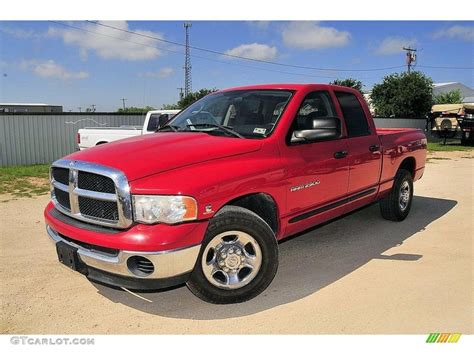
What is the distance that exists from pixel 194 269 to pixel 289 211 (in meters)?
1.11

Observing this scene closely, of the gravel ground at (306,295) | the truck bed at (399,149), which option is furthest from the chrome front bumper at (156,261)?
the truck bed at (399,149)

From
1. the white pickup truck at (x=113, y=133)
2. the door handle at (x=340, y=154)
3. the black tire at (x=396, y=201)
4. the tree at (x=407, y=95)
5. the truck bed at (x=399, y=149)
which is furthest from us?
the tree at (x=407, y=95)

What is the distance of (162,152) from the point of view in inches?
139

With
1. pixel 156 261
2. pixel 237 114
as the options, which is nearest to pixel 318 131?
pixel 237 114

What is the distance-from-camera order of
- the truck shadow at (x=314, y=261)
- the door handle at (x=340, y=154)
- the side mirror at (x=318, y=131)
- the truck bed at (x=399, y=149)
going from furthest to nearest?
the truck bed at (x=399, y=149)
the door handle at (x=340, y=154)
the side mirror at (x=318, y=131)
the truck shadow at (x=314, y=261)

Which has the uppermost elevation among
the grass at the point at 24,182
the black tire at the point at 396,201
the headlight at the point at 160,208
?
the headlight at the point at 160,208

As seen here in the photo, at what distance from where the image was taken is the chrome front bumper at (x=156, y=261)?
3.06 meters

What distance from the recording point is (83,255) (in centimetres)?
327

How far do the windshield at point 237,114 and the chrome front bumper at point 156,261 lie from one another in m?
1.34

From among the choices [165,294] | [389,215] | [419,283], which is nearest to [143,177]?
[165,294]

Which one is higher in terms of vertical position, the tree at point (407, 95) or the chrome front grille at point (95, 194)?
the tree at point (407, 95)

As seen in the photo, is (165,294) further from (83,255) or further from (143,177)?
(143,177)
